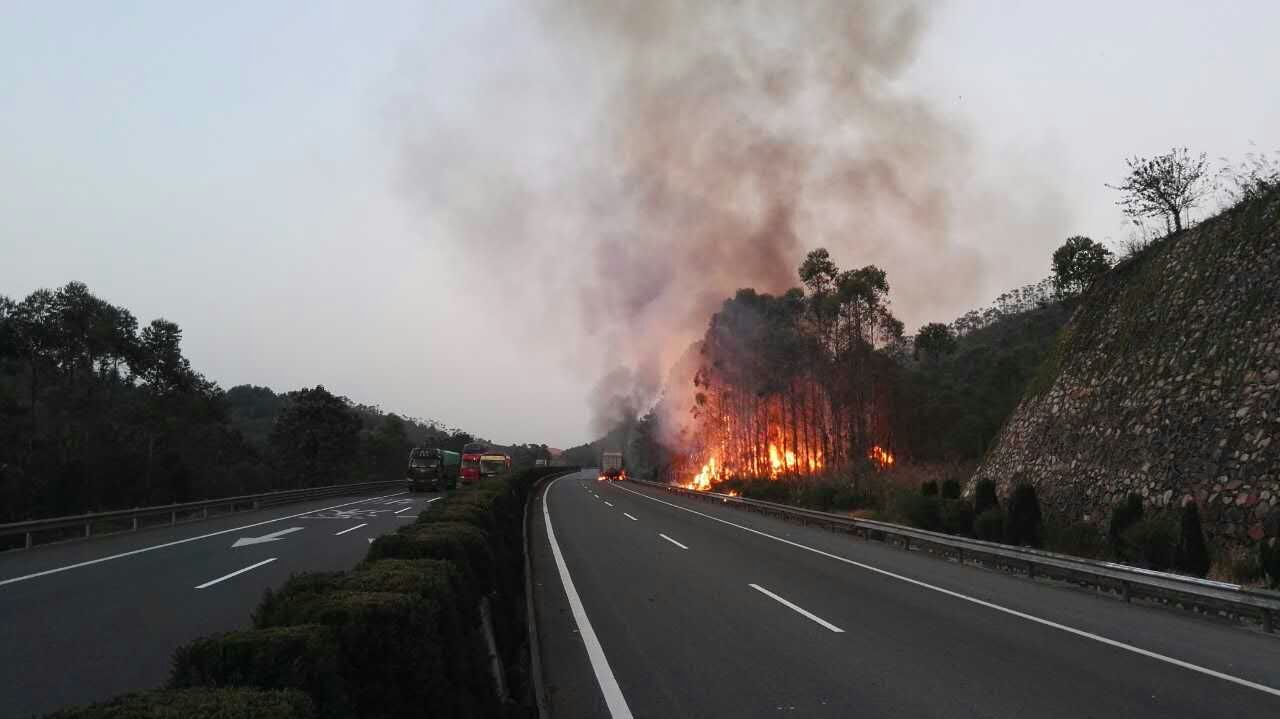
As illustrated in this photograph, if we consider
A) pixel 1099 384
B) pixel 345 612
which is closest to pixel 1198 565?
pixel 1099 384

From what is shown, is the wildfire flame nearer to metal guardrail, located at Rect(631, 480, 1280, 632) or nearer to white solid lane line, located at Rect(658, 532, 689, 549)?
metal guardrail, located at Rect(631, 480, 1280, 632)

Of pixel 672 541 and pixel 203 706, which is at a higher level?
pixel 203 706

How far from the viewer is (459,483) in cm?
5303

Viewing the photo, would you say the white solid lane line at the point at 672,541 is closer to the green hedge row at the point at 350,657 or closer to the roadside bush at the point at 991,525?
the roadside bush at the point at 991,525

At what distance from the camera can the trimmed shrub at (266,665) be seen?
3.32 m

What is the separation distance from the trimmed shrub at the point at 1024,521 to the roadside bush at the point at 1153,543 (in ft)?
12.1

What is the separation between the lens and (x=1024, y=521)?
18297 millimetres

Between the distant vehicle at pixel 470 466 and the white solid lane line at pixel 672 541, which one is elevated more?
the distant vehicle at pixel 470 466

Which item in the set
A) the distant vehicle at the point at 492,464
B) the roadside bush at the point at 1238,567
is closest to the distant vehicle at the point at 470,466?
the distant vehicle at the point at 492,464

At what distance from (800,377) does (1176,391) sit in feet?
125

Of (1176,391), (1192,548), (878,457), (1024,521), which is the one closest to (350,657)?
(1192,548)

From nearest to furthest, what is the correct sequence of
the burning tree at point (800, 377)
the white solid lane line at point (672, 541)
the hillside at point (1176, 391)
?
the hillside at point (1176, 391)
the white solid lane line at point (672, 541)
the burning tree at point (800, 377)

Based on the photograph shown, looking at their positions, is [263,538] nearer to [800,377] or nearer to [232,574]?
[232,574]

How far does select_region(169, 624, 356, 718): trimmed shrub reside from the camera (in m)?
3.32
